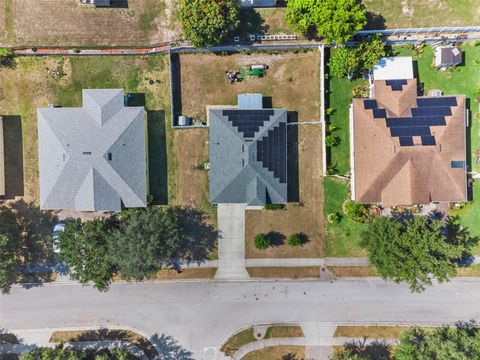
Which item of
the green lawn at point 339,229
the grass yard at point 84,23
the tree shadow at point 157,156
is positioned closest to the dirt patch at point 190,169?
the tree shadow at point 157,156

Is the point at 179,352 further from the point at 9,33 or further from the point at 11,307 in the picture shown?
the point at 9,33

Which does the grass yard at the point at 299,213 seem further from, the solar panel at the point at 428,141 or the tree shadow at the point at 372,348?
the tree shadow at the point at 372,348

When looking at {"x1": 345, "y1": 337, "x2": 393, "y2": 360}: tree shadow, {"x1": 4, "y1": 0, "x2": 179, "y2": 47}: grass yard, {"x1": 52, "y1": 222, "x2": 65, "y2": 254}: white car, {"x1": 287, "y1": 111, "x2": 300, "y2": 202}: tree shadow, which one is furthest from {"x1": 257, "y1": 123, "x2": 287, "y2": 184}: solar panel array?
{"x1": 52, "y1": 222, "x2": 65, "y2": 254}: white car

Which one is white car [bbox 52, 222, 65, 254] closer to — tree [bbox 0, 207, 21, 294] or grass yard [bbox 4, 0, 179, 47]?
tree [bbox 0, 207, 21, 294]

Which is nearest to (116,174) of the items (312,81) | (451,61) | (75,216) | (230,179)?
(75,216)

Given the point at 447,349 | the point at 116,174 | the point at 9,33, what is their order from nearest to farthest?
1. the point at 447,349
2. the point at 116,174
3. the point at 9,33

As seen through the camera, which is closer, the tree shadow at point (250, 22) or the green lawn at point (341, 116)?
the tree shadow at point (250, 22)

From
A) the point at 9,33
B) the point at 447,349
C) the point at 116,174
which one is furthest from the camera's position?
the point at 9,33
